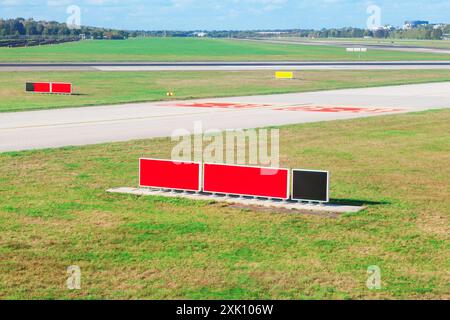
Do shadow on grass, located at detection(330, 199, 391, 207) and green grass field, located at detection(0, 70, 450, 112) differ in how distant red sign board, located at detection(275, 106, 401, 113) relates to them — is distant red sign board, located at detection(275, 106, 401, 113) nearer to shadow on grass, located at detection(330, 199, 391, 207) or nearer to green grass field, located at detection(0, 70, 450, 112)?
green grass field, located at detection(0, 70, 450, 112)

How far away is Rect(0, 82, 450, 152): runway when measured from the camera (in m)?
40.7

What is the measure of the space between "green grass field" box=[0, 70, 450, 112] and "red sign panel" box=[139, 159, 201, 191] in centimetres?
3060

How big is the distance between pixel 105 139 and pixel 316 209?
61.5ft

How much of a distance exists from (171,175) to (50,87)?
45.7 meters

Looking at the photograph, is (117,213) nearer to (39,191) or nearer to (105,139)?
(39,191)

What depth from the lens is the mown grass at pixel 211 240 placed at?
16000 millimetres

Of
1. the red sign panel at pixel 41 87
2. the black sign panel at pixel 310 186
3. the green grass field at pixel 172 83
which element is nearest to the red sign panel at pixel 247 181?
the black sign panel at pixel 310 186

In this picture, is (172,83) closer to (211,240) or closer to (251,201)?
(251,201)

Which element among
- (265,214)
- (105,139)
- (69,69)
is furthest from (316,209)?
(69,69)

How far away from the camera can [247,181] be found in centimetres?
2452

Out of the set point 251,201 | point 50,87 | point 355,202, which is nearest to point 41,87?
point 50,87

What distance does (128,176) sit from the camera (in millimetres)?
28953

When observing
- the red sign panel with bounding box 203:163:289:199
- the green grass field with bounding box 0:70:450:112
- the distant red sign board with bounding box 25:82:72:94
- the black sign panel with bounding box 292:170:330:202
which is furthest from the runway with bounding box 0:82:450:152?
the black sign panel with bounding box 292:170:330:202
